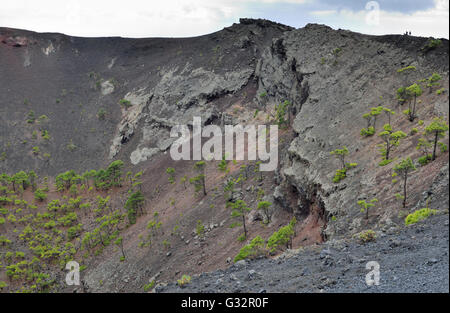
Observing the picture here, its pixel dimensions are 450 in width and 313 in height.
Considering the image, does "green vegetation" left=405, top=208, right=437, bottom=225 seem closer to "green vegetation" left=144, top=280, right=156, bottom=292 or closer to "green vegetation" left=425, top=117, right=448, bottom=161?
"green vegetation" left=425, top=117, right=448, bottom=161

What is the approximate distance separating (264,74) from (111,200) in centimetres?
3378

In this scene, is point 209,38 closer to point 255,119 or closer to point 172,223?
point 255,119

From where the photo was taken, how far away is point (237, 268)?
63.3ft

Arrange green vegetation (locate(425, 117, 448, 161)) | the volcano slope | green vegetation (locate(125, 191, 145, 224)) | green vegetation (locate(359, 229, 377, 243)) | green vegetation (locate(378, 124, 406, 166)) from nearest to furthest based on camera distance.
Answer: green vegetation (locate(359, 229, 377, 243)), green vegetation (locate(425, 117, 448, 161)), green vegetation (locate(378, 124, 406, 166)), the volcano slope, green vegetation (locate(125, 191, 145, 224))

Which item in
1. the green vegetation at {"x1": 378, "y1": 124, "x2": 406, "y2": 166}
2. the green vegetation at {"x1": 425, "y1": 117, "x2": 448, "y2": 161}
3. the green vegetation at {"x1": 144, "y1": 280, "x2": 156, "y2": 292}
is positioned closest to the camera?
the green vegetation at {"x1": 425, "y1": 117, "x2": 448, "y2": 161}

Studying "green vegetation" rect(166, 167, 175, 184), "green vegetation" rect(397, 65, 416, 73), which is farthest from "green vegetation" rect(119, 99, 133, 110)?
"green vegetation" rect(397, 65, 416, 73)

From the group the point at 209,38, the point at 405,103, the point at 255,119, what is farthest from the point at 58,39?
the point at 405,103

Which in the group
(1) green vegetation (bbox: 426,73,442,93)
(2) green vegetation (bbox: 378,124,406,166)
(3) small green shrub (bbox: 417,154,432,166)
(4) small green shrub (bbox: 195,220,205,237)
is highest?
(1) green vegetation (bbox: 426,73,442,93)

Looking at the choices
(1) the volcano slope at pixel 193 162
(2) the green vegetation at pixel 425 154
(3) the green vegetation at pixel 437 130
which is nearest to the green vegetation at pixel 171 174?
(1) the volcano slope at pixel 193 162

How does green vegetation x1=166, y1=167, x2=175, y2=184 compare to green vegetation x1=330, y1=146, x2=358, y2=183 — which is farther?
green vegetation x1=166, y1=167, x2=175, y2=184

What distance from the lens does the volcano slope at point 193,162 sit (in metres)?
25.9

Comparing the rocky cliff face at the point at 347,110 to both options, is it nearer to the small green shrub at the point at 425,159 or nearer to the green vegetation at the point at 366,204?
the green vegetation at the point at 366,204

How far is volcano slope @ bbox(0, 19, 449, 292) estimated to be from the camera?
25.9 metres

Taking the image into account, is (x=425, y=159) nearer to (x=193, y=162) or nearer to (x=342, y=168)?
(x=342, y=168)
